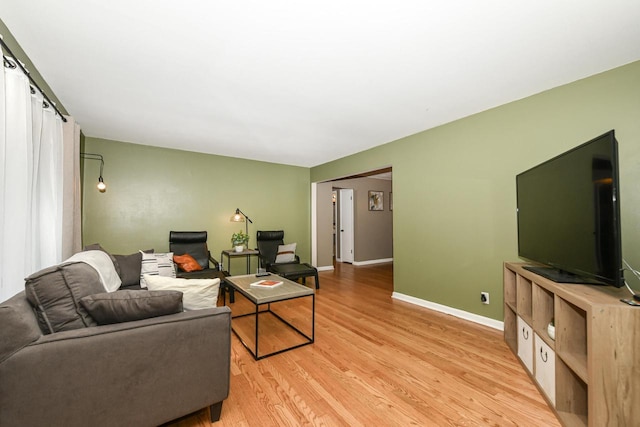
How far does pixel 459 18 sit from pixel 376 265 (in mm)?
5824

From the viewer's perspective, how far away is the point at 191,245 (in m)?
4.31

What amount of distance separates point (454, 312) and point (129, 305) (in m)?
3.29

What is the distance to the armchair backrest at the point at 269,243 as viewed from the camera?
16.5ft

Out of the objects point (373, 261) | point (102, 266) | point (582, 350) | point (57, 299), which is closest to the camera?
point (57, 299)

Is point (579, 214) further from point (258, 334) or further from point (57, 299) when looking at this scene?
point (57, 299)

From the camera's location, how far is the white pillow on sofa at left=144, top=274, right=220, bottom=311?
5.33 ft

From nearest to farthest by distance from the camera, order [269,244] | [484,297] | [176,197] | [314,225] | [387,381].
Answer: [387,381]
[484,297]
[176,197]
[269,244]
[314,225]

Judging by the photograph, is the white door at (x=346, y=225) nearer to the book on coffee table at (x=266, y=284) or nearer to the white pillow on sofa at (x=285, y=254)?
the white pillow on sofa at (x=285, y=254)

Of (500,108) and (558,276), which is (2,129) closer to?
(558,276)

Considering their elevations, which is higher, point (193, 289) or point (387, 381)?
point (193, 289)

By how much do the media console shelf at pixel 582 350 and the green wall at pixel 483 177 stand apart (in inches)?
28.0

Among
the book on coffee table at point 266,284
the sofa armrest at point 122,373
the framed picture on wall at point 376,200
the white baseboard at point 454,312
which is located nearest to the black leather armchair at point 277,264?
the book on coffee table at point 266,284

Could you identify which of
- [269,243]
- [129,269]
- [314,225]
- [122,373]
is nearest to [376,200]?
[314,225]

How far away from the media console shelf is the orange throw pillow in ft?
12.7
